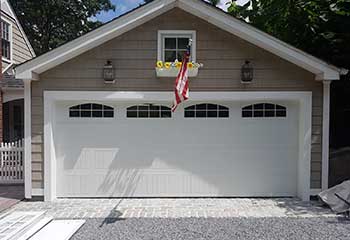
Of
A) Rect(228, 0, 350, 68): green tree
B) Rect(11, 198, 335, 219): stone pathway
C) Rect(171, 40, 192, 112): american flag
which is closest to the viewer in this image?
Rect(11, 198, 335, 219): stone pathway

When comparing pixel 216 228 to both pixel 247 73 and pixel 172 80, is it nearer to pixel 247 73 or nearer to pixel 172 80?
pixel 172 80

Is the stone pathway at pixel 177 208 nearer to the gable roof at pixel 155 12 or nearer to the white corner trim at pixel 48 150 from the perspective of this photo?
the white corner trim at pixel 48 150

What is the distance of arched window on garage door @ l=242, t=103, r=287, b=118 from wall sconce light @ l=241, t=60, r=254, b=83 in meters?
0.67

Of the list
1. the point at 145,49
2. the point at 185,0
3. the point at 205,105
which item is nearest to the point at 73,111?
the point at 145,49

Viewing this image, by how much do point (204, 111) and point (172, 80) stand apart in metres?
1.05

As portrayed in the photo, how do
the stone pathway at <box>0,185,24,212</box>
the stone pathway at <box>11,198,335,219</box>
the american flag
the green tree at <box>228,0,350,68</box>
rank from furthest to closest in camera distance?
the green tree at <box>228,0,350,68</box> < the stone pathway at <box>0,185,24,212</box> < the american flag < the stone pathway at <box>11,198,335,219</box>

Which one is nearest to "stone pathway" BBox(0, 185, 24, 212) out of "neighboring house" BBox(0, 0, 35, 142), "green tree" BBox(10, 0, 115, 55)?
"neighboring house" BBox(0, 0, 35, 142)

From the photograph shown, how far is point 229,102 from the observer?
303 inches

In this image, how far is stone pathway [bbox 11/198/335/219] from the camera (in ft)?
21.2

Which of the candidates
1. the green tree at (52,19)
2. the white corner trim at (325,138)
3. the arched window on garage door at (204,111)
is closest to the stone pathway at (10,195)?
the arched window on garage door at (204,111)

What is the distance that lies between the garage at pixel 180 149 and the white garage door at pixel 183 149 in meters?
0.02

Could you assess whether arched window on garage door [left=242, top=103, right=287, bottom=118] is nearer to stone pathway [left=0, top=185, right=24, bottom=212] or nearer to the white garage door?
the white garage door

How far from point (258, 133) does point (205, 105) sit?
1380 mm

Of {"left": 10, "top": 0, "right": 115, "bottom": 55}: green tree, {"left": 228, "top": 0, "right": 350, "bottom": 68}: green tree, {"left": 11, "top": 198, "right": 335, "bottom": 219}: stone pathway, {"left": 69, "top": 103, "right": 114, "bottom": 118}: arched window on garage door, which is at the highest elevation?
{"left": 10, "top": 0, "right": 115, "bottom": 55}: green tree
